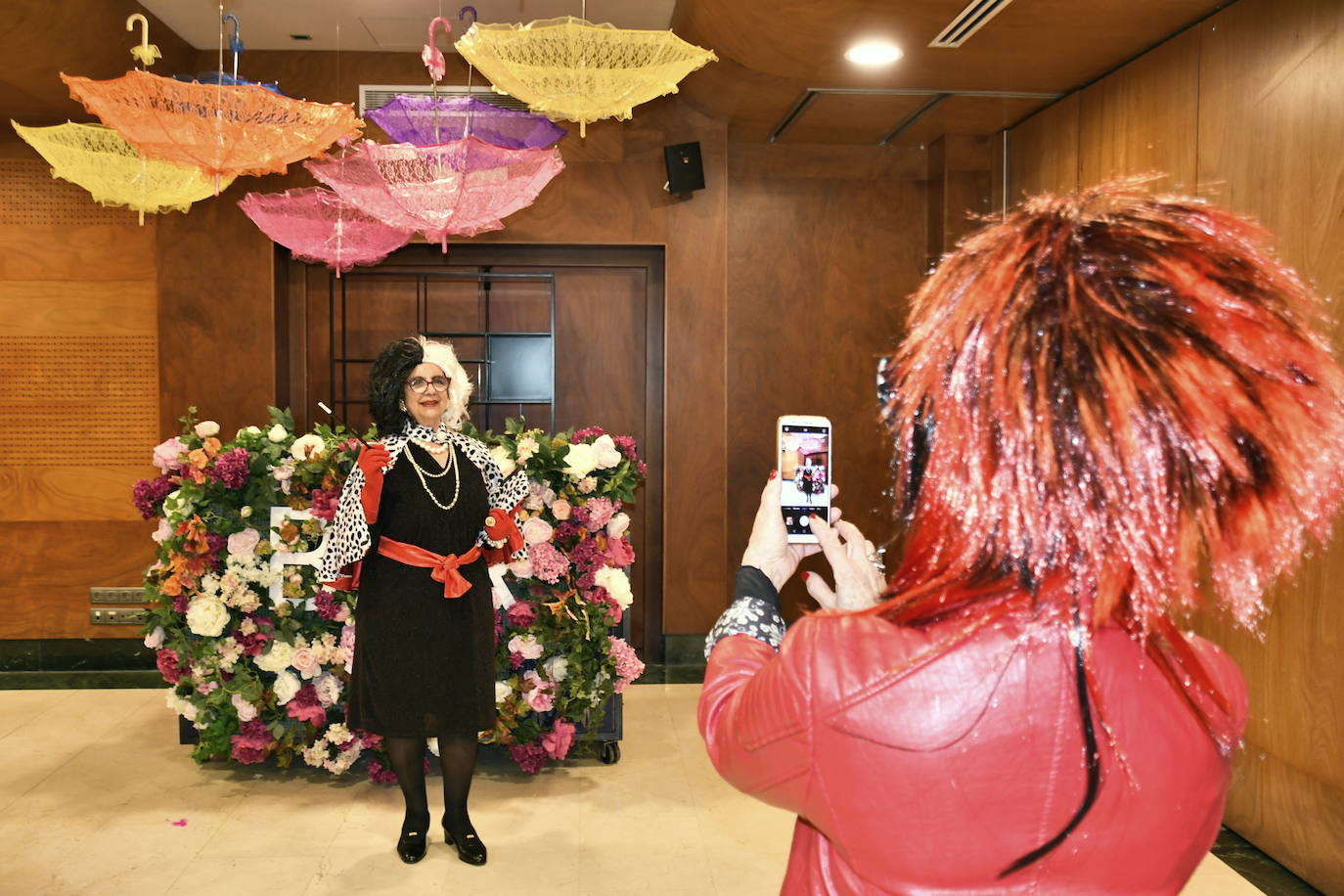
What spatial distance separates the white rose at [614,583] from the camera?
158 inches

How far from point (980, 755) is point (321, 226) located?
4.11m

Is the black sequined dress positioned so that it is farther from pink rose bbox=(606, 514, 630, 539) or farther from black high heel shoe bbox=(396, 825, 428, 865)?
pink rose bbox=(606, 514, 630, 539)

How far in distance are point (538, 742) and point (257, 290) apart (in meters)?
3.05

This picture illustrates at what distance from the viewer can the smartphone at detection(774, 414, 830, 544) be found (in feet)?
4.60

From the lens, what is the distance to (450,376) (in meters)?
3.34

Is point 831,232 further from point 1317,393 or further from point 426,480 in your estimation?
point 1317,393

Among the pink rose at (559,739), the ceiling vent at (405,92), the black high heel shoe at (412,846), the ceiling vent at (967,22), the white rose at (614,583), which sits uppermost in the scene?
the ceiling vent at (405,92)

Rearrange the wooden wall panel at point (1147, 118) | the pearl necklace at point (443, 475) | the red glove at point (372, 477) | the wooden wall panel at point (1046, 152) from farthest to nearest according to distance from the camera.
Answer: the wooden wall panel at point (1046, 152), the wooden wall panel at point (1147, 118), the pearl necklace at point (443, 475), the red glove at point (372, 477)

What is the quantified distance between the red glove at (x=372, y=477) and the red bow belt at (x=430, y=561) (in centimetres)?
11

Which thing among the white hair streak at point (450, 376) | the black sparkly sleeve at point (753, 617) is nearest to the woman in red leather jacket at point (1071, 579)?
the black sparkly sleeve at point (753, 617)

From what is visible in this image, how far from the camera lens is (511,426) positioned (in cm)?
410

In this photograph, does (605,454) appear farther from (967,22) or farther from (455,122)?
(967,22)

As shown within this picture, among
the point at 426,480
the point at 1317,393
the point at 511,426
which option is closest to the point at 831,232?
the point at 511,426

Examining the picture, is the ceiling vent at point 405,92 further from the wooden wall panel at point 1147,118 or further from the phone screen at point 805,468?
the phone screen at point 805,468
